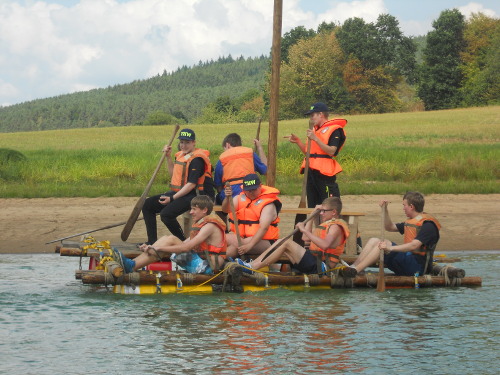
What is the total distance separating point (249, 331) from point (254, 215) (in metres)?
2.38

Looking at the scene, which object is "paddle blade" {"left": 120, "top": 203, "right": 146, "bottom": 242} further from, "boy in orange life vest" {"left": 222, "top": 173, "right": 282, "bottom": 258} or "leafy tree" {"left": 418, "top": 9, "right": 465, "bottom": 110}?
"leafy tree" {"left": 418, "top": 9, "right": 465, "bottom": 110}

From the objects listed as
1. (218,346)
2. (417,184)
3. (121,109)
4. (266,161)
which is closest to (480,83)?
(417,184)

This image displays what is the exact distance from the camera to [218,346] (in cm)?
914

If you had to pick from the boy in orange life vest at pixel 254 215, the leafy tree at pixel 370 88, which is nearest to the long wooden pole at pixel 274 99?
the boy in orange life vest at pixel 254 215

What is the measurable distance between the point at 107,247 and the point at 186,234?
1.80 metres

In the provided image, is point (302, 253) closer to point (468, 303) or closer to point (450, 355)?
point (468, 303)

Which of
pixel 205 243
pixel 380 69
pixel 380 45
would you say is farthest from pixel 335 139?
pixel 380 45

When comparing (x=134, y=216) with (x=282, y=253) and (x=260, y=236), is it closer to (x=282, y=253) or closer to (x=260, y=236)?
(x=260, y=236)

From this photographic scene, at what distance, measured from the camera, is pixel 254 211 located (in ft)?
38.9

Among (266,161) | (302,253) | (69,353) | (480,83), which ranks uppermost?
(480,83)

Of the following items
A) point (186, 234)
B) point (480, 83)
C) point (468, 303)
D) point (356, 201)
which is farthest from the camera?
point (480, 83)

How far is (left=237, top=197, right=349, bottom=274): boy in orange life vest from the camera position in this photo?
1153cm

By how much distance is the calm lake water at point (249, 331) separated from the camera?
852cm

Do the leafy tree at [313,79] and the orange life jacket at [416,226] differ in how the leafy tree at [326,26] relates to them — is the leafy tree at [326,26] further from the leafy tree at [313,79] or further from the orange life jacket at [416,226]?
the orange life jacket at [416,226]
